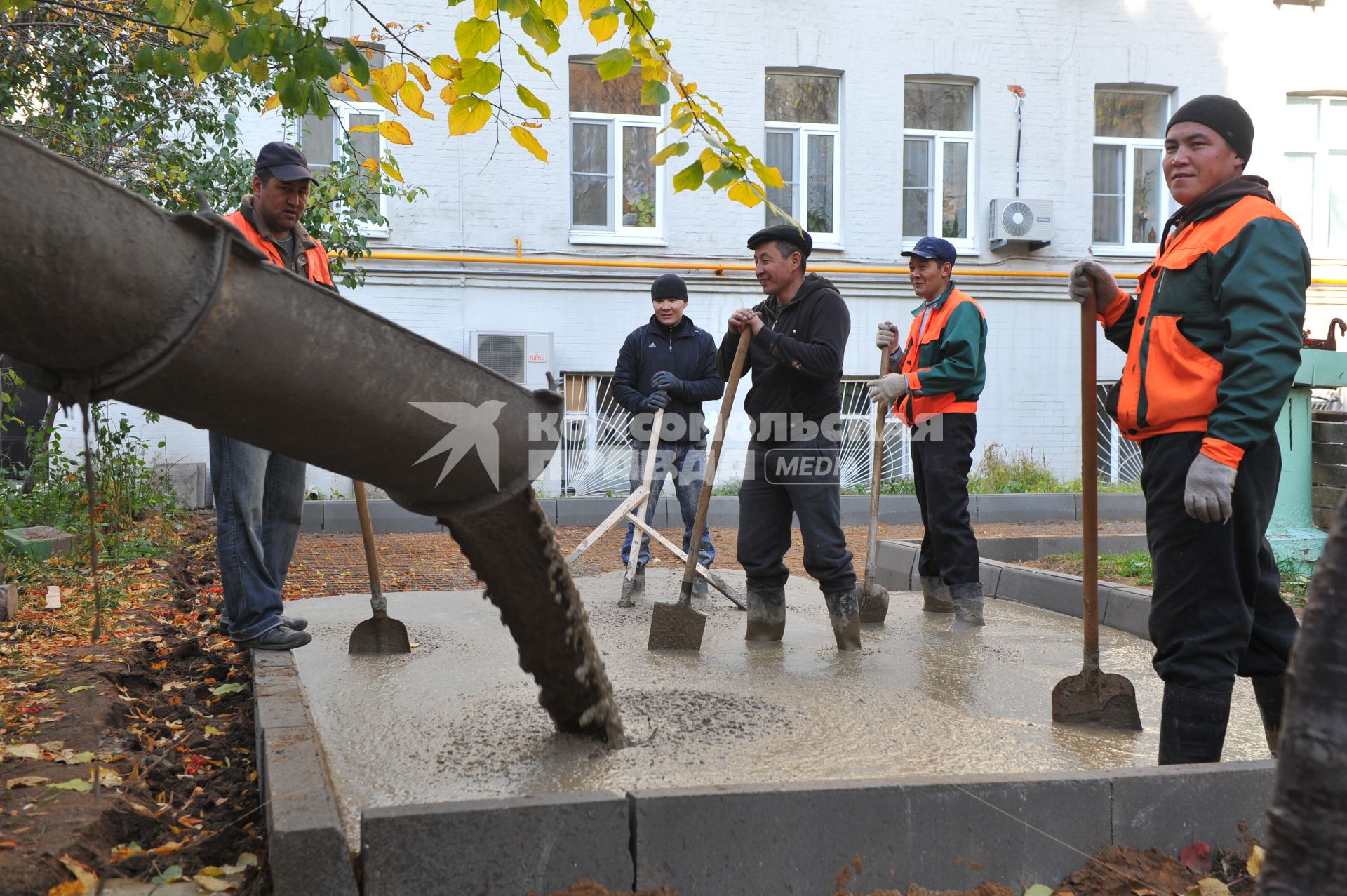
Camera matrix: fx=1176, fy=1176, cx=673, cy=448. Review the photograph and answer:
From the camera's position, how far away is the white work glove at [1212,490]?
306 cm

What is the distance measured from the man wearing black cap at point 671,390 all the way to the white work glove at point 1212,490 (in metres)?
4.27

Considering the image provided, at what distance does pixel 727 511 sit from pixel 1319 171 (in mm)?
10114

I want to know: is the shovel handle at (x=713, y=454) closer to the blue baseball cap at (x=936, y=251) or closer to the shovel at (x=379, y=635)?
the shovel at (x=379, y=635)

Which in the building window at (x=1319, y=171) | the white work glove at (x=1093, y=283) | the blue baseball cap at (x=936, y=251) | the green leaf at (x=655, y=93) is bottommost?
the white work glove at (x=1093, y=283)

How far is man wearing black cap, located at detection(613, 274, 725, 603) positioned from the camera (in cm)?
734

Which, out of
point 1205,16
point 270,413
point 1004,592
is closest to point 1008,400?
point 1205,16

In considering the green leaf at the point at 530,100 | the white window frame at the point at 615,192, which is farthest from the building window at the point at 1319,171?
the green leaf at the point at 530,100

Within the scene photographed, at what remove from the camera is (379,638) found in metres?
4.94

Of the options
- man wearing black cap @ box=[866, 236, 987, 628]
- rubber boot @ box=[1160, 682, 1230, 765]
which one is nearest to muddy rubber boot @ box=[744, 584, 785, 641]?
man wearing black cap @ box=[866, 236, 987, 628]

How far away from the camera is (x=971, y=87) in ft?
50.3

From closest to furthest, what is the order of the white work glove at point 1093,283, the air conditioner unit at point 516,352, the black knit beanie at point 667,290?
the white work glove at point 1093,283 → the black knit beanie at point 667,290 → the air conditioner unit at point 516,352

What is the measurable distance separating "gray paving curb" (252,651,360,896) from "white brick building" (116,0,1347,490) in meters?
10.3

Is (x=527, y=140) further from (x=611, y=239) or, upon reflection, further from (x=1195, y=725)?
(x=611, y=239)

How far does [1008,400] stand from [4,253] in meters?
14.4
